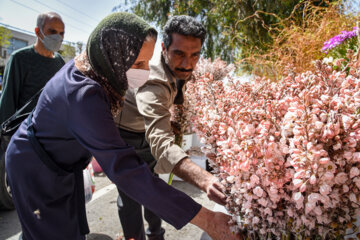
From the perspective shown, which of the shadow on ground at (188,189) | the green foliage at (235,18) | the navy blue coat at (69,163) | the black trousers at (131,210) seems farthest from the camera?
the shadow on ground at (188,189)

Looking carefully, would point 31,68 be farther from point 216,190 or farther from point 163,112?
point 216,190

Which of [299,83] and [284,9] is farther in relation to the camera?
[284,9]

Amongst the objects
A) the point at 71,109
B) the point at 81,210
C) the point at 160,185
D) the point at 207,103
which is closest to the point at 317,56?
the point at 207,103

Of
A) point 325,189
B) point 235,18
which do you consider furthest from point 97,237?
point 235,18

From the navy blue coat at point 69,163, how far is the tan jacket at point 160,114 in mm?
197

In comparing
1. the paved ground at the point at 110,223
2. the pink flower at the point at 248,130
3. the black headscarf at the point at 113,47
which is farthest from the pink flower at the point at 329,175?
the paved ground at the point at 110,223

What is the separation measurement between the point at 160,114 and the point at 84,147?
1.44 ft

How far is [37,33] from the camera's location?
2.81 meters

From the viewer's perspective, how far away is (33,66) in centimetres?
259

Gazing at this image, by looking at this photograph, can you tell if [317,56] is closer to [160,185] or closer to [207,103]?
[207,103]

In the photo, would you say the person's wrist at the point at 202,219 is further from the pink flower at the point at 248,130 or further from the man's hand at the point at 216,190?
the pink flower at the point at 248,130

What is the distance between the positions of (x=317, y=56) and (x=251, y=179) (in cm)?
127

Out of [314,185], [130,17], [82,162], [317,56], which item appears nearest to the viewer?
→ [314,185]

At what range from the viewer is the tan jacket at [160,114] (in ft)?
3.97
